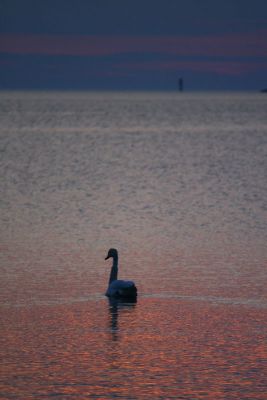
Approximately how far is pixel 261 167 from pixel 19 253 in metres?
39.0

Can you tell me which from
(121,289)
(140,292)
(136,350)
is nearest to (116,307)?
(121,289)

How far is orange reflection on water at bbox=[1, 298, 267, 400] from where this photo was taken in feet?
53.0

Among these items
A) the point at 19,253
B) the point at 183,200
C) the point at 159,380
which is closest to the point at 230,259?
the point at 19,253

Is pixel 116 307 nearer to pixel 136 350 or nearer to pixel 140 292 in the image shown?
pixel 140 292

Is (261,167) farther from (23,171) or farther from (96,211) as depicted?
(96,211)

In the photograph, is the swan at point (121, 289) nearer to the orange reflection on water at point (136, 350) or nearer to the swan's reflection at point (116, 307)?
the swan's reflection at point (116, 307)

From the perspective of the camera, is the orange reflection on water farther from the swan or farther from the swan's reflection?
the swan

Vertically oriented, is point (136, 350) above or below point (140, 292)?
below

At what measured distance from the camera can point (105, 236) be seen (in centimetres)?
3200

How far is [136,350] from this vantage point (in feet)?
59.9

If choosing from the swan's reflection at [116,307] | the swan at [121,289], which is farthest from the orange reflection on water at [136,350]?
the swan at [121,289]

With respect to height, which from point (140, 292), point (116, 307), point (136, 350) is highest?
point (140, 292)

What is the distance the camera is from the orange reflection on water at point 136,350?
16156mm

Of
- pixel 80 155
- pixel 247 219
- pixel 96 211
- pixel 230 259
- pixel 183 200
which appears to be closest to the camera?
pixel 230 259
